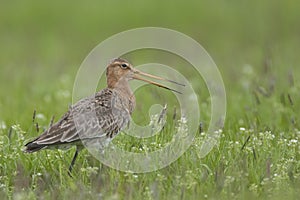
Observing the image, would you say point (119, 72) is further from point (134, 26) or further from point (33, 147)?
point (134, 26)

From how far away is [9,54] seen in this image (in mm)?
17406

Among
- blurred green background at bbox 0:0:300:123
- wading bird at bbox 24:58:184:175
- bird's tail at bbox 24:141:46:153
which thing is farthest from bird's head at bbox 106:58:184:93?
blurred green background at bbox 0:0:300:123

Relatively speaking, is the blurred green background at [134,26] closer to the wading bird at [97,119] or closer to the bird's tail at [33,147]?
the wading bird at [97,119]

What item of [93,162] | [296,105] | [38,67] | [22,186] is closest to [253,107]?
[296,105]

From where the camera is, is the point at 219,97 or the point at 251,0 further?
the point at 251,0

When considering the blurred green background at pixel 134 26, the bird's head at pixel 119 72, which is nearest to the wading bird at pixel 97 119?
the bird's head at pixel 119 72

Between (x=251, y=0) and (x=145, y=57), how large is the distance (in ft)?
12.6

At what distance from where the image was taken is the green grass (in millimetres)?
6785

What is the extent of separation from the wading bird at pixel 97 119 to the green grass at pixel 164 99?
0.79 ft

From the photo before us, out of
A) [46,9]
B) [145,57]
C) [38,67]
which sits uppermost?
[46,9]

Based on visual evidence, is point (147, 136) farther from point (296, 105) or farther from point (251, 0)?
point (251, 0)

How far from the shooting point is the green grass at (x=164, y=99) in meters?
6.79

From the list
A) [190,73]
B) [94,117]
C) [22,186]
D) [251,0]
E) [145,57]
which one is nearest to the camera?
[22,186]

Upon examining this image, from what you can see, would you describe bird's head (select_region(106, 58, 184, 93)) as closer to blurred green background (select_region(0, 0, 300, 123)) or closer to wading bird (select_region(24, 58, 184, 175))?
wading bird (select_region(24, 58, 184, 175))
